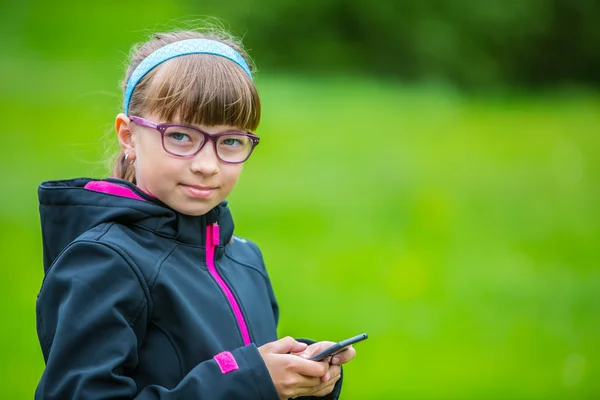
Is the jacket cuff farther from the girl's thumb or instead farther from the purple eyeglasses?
the purple eyeglasses

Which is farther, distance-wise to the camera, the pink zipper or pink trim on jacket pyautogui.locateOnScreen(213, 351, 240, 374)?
the pink zipper

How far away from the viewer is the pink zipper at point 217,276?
2072 millimetres

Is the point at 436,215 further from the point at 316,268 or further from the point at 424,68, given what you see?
the point at 424,68

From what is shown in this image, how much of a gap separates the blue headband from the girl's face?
5.3 inches

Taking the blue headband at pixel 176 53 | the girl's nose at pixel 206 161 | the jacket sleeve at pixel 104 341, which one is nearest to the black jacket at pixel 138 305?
the jacket sleeve at pixel 104 341

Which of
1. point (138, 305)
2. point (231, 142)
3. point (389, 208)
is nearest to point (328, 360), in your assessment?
point (138, 305)

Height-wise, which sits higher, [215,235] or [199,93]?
[199,93]

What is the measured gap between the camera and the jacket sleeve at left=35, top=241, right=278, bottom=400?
1800 millimetres

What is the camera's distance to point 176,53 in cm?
212

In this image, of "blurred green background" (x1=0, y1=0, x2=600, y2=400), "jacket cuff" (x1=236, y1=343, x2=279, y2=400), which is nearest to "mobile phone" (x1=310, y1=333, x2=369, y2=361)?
"jacket cuff" (x1=236, y1=343, x2=279, y2=400)

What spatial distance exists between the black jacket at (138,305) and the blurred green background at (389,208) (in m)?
0.51

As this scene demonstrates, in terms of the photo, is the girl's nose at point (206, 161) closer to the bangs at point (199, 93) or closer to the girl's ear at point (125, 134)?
the bangs at point (199, 93)

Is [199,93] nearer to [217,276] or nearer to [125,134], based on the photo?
[125,134]

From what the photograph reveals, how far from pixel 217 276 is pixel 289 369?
32 cm
